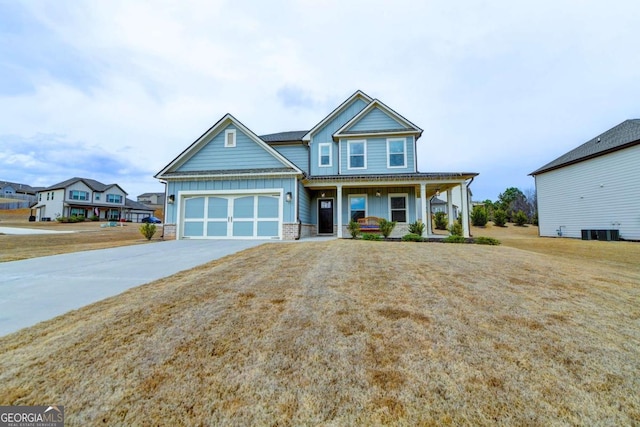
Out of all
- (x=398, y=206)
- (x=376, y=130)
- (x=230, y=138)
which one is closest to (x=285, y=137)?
(x=230, y=138)

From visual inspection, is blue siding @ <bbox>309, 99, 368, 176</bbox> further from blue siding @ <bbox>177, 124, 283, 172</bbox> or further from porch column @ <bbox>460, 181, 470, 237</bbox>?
porch column @ <bbox>460, 181, 470, 237</bbox>

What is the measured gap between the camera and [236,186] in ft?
39.7

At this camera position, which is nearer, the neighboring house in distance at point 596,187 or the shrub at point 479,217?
the neighboring house in distance at point 596,187

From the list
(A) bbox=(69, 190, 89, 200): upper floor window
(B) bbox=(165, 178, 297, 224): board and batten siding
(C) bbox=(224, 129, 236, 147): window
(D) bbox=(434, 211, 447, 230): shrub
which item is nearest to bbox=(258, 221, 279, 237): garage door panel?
(B) bbox=(165, 178, 297, 224): board and batten siding

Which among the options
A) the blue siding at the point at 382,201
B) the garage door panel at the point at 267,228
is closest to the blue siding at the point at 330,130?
the blue siding at the point at 382,201

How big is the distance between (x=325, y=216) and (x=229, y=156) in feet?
19.9

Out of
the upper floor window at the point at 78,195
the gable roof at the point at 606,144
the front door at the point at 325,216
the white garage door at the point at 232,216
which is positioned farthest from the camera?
the upper floor window at the point at 78,195

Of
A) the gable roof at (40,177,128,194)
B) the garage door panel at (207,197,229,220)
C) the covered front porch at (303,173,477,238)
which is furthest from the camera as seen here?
the gable roof at (40,177,128,194)

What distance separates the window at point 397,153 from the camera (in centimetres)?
1429

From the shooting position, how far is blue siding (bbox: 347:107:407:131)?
48.1 feet

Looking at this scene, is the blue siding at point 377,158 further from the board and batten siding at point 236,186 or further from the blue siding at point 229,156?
the blue siding at point 229,156

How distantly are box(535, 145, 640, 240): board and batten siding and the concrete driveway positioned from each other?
19.0 meters

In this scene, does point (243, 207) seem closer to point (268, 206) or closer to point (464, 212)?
point (268, 206)

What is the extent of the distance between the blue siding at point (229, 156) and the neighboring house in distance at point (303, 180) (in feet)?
0.16
